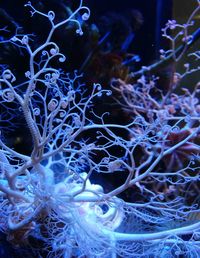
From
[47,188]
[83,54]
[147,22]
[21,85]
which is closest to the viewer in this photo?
[47,188]

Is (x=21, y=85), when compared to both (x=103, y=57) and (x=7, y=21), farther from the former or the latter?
(x=103, y=57)

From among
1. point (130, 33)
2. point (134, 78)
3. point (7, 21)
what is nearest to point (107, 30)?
point (130, 33)

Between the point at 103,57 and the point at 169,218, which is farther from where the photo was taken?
the point at 103,57

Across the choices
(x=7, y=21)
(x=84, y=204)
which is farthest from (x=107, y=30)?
(x=84, y=204)

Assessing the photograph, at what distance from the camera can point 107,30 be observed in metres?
2.34

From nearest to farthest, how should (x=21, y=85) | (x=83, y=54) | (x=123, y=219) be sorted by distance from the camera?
(x=123, y=219)
(x=21, y=85)
(x=83, y=54)

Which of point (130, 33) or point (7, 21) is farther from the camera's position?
point (130, 33)

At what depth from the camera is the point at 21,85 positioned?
79.7 inches

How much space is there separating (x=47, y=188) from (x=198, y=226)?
0.75 metres

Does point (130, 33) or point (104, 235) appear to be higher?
point (130, 33)

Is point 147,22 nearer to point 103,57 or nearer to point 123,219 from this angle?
point 103,57

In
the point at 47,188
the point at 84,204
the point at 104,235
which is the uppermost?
the point at 47,188

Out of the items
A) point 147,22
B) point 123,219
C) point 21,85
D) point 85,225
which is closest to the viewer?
point 85,225

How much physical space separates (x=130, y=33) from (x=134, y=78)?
31cm
